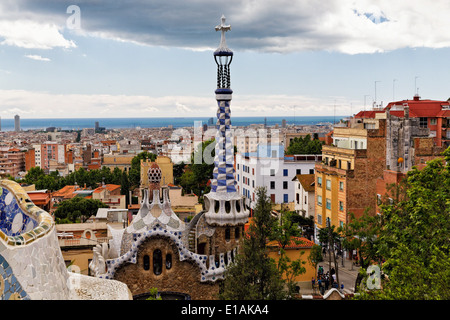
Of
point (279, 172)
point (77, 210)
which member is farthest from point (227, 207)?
point (279, 172)

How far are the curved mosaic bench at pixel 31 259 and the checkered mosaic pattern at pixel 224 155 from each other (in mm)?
9176

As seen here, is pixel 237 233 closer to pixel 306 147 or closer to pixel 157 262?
pixel 157 262

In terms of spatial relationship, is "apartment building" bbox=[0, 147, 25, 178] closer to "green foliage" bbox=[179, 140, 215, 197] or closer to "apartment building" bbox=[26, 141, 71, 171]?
"apartment building" bbox=[26, 141, 71, 171]

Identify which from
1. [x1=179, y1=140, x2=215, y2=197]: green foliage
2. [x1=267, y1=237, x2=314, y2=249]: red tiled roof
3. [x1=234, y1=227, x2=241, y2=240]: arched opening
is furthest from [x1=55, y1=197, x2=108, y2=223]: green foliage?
[x1=179, y1=140, x2=215, y2=197]: green foliage

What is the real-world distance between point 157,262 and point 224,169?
376 cm

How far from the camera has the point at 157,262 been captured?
661 inches

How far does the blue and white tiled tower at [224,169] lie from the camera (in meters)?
17.4

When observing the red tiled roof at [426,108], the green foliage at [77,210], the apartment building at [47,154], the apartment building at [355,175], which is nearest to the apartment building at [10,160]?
the apartment building at [47,154]

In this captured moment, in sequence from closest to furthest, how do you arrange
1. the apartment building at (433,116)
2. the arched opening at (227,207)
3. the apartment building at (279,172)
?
the arched opening at (227,207) < the apartment building at (279,172) < the apartment building at (433,116)

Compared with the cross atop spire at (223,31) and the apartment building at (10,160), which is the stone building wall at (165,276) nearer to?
the cross atop spire at (223,31)

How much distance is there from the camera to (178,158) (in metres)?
83.9

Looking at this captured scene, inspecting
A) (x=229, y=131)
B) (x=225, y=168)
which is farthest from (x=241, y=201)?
(x=229, y=131)
